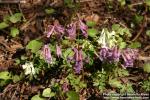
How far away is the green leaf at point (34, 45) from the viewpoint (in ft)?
10.8

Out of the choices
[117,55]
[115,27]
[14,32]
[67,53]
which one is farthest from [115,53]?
[14,32]

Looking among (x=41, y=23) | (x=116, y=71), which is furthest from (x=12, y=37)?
(x=116, y=71)

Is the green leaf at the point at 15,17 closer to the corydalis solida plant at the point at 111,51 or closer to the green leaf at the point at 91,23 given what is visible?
the green leaf at the point at 91,23

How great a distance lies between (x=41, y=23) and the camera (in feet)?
12.4

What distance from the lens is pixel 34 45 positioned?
3.34 m

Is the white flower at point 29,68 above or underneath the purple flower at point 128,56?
underneath

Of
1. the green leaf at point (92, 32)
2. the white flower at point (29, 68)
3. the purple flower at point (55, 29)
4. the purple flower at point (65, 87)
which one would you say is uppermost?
the purple flower at point (55, 29)

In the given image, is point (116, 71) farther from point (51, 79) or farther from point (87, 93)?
point (51, 79)

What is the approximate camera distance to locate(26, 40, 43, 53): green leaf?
3.29m

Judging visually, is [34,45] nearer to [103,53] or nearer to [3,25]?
[3,25]

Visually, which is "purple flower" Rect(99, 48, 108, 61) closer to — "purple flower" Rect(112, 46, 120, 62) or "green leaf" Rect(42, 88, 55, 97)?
"purple flower" Rect(112, 46, 120, 62)

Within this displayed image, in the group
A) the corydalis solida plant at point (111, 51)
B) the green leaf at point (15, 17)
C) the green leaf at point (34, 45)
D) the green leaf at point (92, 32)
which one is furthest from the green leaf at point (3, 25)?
the corydalis solida plant at point (111, 51)

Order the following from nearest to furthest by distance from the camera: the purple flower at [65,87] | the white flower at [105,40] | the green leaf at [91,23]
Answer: the white flower at [105,40]
the purple flower at [65,87]
the green leaf at [91,23]

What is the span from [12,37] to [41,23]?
33 centimetres
